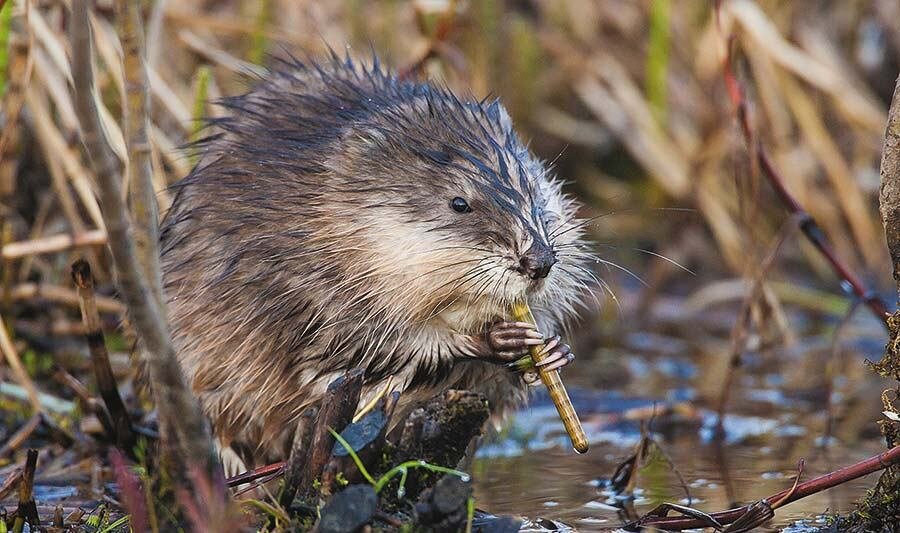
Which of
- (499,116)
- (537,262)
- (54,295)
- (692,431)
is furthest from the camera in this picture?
(54,295)

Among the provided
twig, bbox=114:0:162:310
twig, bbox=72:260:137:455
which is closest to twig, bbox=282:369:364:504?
twig, bbox=114:0:162:310

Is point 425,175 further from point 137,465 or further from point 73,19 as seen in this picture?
point 73,19

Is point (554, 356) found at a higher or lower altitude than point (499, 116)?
lower

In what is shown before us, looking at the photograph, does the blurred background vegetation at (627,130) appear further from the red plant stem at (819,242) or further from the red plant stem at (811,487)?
the red plant stem at (811,487)

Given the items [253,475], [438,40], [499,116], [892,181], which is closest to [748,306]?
[499,116]

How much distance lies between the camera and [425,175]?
3.17 metres

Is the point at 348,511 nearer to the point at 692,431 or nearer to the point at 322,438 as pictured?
the point at 322,438

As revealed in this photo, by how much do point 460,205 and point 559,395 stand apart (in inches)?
20.4

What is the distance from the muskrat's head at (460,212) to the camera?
2938mm

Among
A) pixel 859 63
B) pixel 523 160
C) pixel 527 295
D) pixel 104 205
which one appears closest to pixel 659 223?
pixel 859 63

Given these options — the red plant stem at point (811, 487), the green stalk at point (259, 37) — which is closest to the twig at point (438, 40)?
the green stalk at point (259, 37)

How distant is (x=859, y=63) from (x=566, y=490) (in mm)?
4373

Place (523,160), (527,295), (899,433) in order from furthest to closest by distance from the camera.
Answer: (523,160) → (527,295) → (899,433)

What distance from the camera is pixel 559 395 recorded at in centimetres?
288
